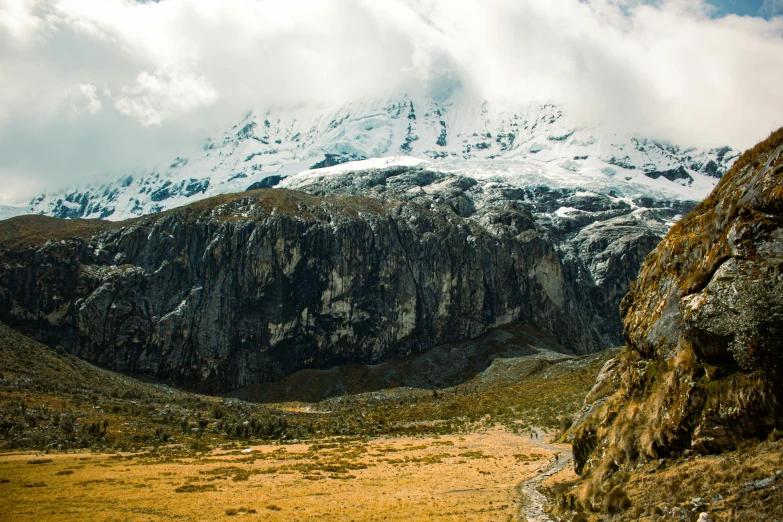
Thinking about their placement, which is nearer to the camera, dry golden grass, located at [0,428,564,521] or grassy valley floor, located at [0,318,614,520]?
dry golden grass, located at [0,428,564,521]

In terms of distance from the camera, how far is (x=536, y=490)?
36.8 m

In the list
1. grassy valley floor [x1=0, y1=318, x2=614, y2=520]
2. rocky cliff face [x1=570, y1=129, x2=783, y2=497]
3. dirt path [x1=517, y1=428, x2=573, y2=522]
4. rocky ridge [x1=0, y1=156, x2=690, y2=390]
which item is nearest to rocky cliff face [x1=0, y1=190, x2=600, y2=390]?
rocky ridge [x1=0, y1=156, x2=690, y2=390]

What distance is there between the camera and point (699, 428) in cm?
2200

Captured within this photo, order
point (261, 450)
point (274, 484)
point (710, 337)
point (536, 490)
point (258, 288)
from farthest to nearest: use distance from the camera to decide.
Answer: point (258, 288) → point (261, 450) → point (274, 484) → point (536, 490) → point (710, 337)

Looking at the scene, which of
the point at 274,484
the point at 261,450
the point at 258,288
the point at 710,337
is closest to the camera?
the point at 710,337

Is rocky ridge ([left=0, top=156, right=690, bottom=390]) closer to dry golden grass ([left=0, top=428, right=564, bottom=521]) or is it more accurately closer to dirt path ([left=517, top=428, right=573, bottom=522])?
dry golden grass ([left=0, top=428, right=564, bottom=521])

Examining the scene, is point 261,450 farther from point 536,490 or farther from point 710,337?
point 710,337

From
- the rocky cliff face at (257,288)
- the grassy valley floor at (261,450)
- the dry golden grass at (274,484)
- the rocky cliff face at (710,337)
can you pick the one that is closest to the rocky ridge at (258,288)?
the rocky cliff face at (257,288)

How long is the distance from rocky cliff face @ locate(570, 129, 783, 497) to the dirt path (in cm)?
382

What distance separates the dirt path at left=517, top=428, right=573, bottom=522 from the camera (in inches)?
1180

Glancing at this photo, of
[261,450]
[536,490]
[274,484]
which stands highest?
[536,490]

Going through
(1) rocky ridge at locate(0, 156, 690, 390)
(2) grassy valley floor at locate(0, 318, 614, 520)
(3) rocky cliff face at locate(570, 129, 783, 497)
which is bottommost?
(2) grassy valley floor at locate(0, 318, 614, 520)

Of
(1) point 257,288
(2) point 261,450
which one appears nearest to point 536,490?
(2) point 261,450

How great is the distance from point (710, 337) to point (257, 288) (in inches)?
6249
